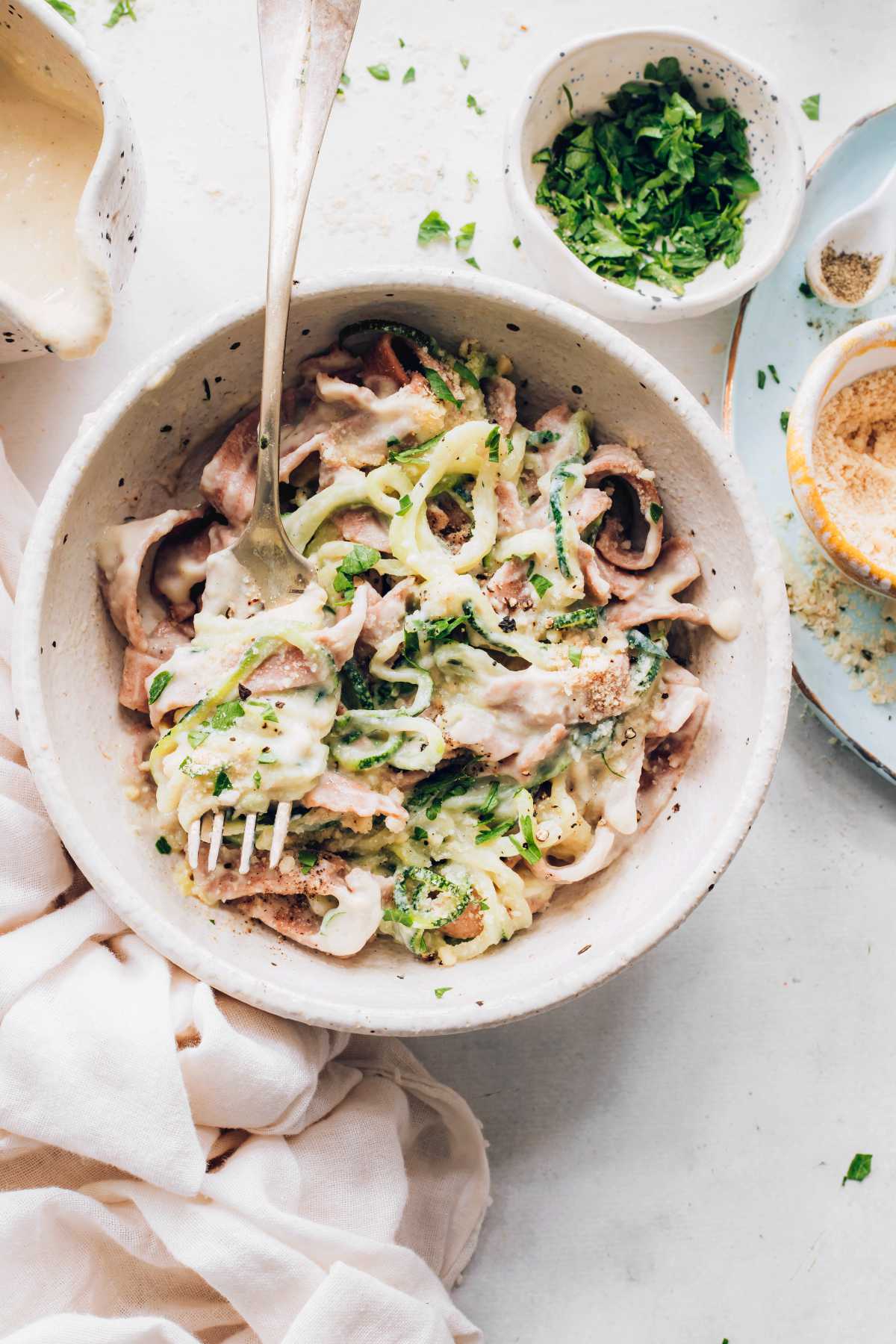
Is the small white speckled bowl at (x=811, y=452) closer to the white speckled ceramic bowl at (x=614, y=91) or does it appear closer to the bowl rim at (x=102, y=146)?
the white speckled ceramic bowl at (x=614, y=91)

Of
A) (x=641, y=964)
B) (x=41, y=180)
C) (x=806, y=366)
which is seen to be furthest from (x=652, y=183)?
(x=641, y=964)

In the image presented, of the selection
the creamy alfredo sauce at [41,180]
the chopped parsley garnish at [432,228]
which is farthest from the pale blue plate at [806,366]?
the creamy alfredo sauce at [41,180]

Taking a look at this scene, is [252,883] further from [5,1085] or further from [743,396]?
[743,396]

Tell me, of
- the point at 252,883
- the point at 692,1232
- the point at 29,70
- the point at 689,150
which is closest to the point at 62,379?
the point at 29,70

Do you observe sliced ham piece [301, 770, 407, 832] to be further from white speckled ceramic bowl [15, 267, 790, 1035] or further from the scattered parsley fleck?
the scattered parsley fleck

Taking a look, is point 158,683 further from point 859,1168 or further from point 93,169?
point 859,1168

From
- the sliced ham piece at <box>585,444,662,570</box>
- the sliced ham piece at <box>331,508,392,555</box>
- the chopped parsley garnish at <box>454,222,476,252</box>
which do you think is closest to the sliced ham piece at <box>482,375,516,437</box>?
the sliced ham piece at <box>585,444,662,570</box>
